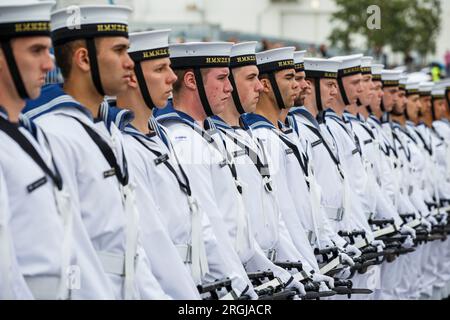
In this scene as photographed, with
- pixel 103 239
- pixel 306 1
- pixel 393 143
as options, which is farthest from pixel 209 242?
pixel 306 1

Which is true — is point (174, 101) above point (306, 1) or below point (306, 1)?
above

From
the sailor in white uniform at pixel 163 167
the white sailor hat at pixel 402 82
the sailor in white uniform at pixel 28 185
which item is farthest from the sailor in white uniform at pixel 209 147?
the white sailor hat at pixel 402 82

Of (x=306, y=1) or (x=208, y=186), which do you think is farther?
(x=306, y=1)

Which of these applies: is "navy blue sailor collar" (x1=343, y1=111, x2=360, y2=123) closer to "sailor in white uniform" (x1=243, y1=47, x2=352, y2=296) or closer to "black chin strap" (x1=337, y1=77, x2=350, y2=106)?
"black chin strap" (x1=337, y1=77, x2=350, y2=106)

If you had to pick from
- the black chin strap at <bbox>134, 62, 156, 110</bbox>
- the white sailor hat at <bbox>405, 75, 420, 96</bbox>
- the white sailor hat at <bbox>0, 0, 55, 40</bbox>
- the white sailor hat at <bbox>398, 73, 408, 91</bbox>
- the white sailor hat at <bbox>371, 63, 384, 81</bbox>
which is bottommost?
the white sailor hat at <bbox>405, 75, 420, 96</bbox>

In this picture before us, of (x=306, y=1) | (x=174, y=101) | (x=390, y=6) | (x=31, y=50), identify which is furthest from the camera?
(x=306, y=1)

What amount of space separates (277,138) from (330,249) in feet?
3.17

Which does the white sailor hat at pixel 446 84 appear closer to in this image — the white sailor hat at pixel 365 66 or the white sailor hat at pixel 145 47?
the white sailor hat at pixel 365 66

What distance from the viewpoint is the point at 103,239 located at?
613 cm

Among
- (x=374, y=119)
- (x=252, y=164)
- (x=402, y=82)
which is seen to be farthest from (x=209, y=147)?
(x=402, y=82)

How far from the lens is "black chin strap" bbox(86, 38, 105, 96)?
20.9 feet

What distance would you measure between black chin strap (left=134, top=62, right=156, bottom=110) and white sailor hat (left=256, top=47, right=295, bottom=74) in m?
2.63

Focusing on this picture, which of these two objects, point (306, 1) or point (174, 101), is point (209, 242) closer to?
point (174, 101)

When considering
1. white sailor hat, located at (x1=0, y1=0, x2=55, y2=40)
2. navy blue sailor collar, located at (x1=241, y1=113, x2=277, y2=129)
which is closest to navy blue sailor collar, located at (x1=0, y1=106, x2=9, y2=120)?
white sailor hat, located at (x1=0, y1=0, x2=55, y2=40)
